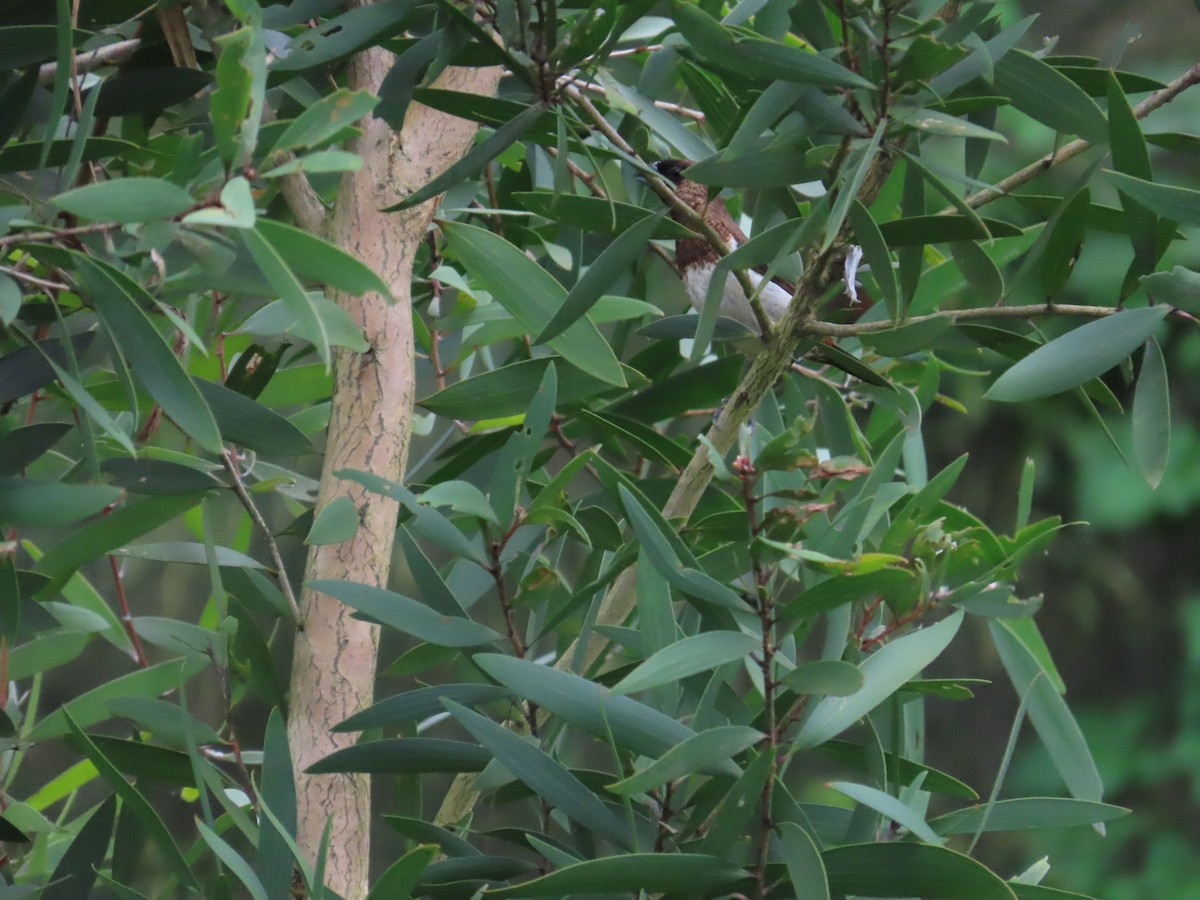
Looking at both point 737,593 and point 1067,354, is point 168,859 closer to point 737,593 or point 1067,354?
point 737,593

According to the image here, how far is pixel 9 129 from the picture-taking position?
1.99 ft

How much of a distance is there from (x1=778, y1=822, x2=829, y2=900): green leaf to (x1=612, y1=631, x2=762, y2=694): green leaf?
2.9 inches

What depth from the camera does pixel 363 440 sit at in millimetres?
708

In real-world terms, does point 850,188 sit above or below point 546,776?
above

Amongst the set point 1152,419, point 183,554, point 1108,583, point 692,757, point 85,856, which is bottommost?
point 1108,583

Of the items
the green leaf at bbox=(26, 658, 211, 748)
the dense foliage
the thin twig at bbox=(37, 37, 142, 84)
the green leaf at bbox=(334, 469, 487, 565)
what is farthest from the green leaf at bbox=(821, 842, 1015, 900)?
the thin twig at bbox=(37, 37, 142, 84)

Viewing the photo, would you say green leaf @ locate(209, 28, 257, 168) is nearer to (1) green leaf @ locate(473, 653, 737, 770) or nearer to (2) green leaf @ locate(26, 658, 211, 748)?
(1) green leaf @ locate(473, 653, 737, 770)

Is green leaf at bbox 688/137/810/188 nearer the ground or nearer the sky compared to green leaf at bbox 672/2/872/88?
nearer the ground

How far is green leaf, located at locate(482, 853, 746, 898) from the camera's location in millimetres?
482

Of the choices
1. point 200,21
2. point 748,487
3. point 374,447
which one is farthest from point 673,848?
point 200,21

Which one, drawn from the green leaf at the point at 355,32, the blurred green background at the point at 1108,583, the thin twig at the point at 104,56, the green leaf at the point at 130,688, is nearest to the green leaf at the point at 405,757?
the green leaf at the point at 130,688

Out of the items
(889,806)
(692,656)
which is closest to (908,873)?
Answer: (889,806)

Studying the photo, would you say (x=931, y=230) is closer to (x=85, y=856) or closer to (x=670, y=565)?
(x=670, y=565)

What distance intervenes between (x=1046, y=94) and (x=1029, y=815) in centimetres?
33
